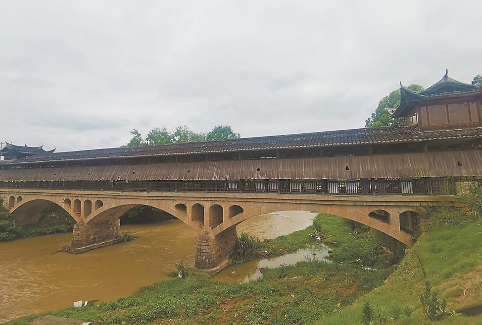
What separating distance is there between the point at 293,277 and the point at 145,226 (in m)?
29.0

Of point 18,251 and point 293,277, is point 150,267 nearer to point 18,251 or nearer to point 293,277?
point 293,277

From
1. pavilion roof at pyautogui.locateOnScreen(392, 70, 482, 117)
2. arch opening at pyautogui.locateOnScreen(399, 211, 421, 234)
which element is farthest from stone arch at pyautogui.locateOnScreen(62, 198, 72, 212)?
pavilion roof at pyautogui.locateOnScreen(392, 70, 482, 117)

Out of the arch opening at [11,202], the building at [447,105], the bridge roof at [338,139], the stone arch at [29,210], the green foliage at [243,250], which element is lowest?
the green foliage at [243,250]

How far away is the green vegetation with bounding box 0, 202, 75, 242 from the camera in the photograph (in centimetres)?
3234

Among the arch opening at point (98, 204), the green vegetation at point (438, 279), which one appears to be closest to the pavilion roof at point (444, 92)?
the green vegetation at point (438, 279)

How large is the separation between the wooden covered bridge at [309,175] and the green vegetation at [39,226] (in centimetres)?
1143

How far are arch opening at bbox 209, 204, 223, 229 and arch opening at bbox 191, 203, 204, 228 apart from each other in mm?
1576

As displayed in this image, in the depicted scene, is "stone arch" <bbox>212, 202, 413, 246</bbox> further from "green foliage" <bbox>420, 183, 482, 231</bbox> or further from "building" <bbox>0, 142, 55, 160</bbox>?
"building" <bbox>0, 142, 55, 160</bbox>

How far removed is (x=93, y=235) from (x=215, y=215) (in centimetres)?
1560

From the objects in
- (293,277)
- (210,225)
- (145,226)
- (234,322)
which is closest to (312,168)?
(293,277)

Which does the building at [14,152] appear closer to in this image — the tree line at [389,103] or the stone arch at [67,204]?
the stone arch at [67,204]

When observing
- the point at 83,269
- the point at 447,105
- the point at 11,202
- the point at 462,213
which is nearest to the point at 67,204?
the point at 83,269

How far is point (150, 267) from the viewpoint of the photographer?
74.0ft

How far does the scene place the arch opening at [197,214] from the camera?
869 inches
